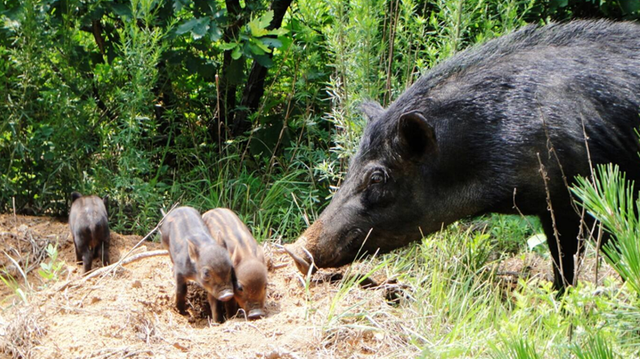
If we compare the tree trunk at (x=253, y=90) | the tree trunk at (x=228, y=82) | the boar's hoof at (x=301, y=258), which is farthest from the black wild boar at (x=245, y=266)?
the tree trunk at (x=253, y=90)

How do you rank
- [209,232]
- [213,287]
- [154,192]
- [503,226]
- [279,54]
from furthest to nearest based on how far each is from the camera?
[279,54] < [154,192] < [503,226] < [209,232] < [213,287]

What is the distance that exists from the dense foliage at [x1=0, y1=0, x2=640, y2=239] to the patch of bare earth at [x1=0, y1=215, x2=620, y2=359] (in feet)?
4.13

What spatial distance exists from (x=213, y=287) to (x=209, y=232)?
0.67 m

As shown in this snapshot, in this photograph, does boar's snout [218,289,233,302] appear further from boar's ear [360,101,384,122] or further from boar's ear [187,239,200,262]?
boar's ear [360,101,384,122]

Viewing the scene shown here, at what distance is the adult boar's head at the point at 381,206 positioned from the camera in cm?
503

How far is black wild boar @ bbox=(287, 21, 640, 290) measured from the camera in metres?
4.67

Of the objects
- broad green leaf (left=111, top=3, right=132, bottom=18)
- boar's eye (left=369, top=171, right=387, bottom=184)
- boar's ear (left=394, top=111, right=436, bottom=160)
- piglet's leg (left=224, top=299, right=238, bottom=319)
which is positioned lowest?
piglet's leg (left=224, top=299, right=238, bottom=319)

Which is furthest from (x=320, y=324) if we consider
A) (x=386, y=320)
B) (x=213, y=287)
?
(x=213, y=287)

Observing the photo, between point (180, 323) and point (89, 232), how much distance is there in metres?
1.25

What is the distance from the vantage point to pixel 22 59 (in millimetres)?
6621

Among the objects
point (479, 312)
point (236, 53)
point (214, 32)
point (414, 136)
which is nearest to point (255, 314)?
point (479, 312)

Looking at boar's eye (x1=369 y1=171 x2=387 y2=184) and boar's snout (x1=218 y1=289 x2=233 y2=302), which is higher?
boar's eye (x1=369 y1=171 x2=387 y2=184)

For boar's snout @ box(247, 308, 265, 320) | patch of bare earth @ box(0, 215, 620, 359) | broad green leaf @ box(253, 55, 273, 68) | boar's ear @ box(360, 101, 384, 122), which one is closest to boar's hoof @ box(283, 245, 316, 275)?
patch of bare earth @ box(0, 215, 620, 359)

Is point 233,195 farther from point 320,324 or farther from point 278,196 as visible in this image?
point 320,324
